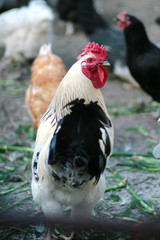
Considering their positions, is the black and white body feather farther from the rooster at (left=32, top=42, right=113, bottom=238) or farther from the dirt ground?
the dirt ground

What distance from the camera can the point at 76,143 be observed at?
1.97 metres

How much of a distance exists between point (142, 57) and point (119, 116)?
2.87 ft

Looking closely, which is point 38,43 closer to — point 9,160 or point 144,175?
point 9,160

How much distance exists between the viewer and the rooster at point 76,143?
199 centimetres

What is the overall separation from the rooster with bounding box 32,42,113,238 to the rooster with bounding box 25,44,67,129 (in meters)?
1.18

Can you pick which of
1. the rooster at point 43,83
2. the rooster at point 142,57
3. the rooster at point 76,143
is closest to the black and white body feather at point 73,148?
the rooster at point 76,143

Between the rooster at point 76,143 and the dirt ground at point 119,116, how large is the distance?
30.7 inches

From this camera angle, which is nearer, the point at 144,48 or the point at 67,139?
the point at 67,139

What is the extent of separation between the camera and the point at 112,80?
595cm

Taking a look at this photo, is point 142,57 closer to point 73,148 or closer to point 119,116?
point 119,116

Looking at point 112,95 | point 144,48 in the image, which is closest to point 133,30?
point 144,48

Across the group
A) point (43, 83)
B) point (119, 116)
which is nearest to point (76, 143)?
point (43, 83)

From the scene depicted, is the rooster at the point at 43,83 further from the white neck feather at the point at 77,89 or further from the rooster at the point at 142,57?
the white neck feather at the point at 77,89

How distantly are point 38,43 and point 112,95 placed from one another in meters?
1.92
